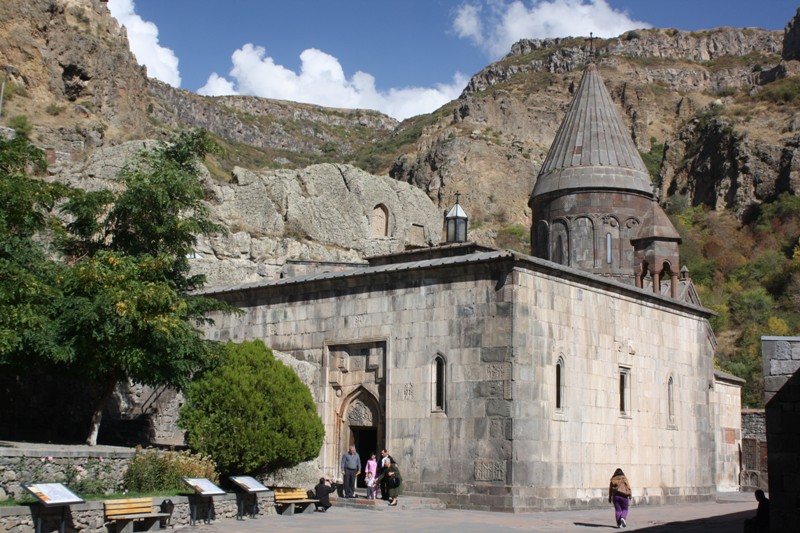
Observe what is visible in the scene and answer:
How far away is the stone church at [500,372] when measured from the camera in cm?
1630

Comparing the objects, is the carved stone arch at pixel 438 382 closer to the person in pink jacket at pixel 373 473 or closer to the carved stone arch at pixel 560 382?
the person in pink jacket at pixel 373 473

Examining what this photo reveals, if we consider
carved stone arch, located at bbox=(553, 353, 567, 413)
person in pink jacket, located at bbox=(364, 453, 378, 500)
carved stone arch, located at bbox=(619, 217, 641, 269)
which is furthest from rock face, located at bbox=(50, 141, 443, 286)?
carved stone arch, located at bbox=(553, 353, 567, 413)

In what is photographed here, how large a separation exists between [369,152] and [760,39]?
1931 inches

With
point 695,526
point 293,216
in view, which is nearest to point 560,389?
point 695,526

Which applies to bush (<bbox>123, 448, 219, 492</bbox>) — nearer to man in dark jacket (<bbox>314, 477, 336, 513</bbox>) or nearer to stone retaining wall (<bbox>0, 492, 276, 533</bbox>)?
stone retaining wall (<bbox>0, 492, 276, 533</bbox>)

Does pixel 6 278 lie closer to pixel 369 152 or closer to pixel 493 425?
pixel 493 425

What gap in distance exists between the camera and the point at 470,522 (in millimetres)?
13922

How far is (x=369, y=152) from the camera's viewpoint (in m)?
92.5

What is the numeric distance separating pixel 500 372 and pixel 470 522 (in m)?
3.13

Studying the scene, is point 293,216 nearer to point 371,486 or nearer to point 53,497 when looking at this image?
point 371,486

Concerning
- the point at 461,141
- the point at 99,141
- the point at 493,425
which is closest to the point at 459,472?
the point at 493,425

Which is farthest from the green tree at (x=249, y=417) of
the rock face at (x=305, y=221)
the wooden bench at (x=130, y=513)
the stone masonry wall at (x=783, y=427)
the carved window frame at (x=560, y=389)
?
→ the rock face at (x=305, y=221)

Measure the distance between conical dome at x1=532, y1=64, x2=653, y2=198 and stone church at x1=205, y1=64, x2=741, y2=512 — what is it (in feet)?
16.5

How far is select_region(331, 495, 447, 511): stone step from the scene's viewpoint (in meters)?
15.9
